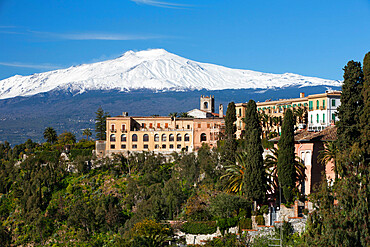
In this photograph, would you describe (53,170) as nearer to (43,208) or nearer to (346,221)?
(43,208)

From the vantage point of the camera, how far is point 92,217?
61.2 meters

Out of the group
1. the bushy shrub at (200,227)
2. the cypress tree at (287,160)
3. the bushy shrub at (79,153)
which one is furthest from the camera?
the bushy shrub at (79,153)

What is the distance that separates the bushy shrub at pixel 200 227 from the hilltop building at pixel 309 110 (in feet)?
62.4

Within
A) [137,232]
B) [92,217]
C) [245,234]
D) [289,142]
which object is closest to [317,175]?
[289,142]

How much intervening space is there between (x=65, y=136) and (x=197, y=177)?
5100 centimetres

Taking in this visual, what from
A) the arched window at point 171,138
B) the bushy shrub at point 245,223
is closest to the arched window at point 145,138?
the arched window at point 171,138

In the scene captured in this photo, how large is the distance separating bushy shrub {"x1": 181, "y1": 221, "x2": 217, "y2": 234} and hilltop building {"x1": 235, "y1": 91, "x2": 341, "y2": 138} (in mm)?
19016

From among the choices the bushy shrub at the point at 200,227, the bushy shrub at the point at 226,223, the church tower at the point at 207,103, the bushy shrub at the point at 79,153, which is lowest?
the bushy shrub at the point at 200,227

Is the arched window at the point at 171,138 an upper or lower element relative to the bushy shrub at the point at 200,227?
upper

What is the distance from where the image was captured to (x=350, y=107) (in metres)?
36.8

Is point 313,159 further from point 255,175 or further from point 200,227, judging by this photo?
point 200,227

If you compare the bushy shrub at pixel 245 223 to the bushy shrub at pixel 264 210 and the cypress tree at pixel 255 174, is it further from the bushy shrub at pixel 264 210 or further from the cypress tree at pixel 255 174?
the cypress tree at pixel 255 174

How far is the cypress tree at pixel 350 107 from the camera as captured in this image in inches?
1417

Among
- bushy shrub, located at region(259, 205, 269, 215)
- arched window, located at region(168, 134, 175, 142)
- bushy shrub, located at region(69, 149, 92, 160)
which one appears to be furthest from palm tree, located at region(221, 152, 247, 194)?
bushy shrub, located at region(69, 149, 92, 160)
